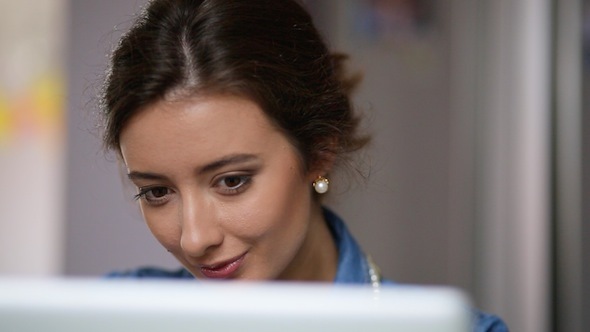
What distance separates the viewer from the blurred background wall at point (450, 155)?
1.77 meters

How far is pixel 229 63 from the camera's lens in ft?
3.47

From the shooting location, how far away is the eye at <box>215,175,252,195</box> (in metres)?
1.00

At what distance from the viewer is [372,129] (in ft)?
6.73

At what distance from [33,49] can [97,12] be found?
215 cm

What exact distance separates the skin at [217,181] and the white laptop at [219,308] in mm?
560

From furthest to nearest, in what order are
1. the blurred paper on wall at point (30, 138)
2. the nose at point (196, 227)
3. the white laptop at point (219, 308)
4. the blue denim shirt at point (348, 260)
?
the blurred paper on wall at point (30, 138) < the blue denim shirt at point (348, 260) < the nose at point (196, 227) < the white laptop at point (219, 308)

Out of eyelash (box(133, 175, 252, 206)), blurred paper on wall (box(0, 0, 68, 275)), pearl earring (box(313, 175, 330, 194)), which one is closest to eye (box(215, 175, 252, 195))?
eyelash (box(133, 175, 252, 206))

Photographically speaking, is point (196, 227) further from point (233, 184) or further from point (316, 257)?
point (316, 257)

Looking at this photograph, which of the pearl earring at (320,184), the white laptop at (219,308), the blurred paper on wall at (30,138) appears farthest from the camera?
the blurred paper on wall at (30,138)

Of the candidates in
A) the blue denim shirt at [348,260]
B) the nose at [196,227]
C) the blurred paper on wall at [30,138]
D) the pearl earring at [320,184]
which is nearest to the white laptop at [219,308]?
the nose at [196,227]

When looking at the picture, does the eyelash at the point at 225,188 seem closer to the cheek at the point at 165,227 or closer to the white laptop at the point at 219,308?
the cheek at the point at 165,227

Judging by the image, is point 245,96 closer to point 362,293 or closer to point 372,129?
point 362,293

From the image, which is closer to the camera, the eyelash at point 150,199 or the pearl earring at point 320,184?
the eyelash at point 150,199

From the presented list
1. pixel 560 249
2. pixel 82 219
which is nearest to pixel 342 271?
pixel 560 249
